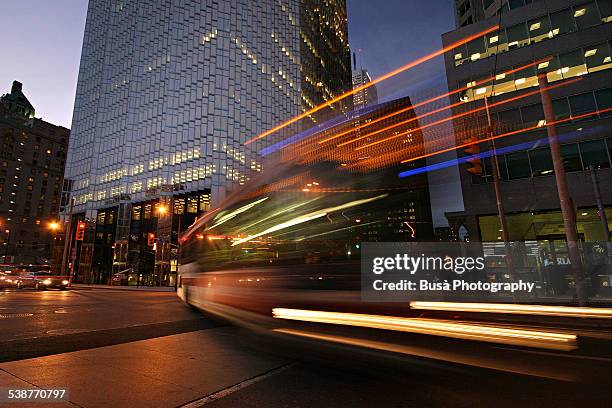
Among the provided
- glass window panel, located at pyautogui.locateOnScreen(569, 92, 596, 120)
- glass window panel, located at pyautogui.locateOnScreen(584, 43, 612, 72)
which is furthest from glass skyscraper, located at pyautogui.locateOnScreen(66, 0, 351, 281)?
glass window panel, located at pyautogui.locateOnScreen(584, 43, 612, 72)

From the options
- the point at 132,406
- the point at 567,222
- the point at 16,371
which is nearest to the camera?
the point at 132,406

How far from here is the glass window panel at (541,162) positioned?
24.2 m

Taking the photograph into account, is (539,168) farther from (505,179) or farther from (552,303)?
(552,303)

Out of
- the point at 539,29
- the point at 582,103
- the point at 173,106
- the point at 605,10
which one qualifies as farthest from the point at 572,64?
the point at 173,106

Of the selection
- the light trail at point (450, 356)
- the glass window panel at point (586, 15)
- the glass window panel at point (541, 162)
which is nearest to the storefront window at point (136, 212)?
the glass window panel at point (541, 162)

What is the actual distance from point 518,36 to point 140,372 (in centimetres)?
3395

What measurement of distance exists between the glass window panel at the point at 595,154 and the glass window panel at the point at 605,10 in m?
9.57

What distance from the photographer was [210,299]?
1086 centimetres

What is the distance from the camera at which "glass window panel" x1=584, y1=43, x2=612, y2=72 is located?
80.1 feet

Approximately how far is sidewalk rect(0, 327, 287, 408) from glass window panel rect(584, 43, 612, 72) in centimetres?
3104

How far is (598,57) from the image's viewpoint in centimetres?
2469

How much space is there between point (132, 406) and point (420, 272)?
516 inches

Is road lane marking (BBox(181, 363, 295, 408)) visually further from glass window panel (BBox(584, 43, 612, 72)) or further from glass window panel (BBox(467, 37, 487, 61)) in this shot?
glass window panel (BBox(584, 43, 612, 72))

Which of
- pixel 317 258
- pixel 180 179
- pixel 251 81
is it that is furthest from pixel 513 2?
pixel 180 179
